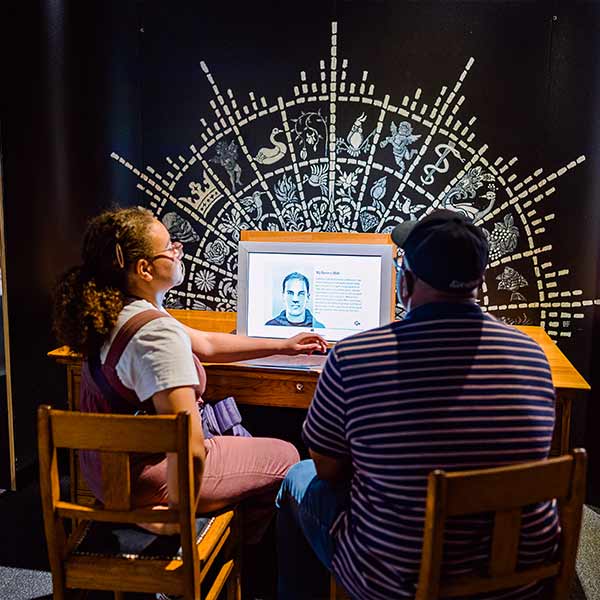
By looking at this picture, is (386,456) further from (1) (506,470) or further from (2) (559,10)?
(2) (559,10)

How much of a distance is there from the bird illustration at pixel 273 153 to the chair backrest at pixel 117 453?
172 cm

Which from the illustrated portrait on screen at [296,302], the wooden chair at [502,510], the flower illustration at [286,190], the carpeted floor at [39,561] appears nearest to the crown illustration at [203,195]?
the flower illustration at [286,190]

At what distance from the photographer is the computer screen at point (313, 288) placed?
2.28m

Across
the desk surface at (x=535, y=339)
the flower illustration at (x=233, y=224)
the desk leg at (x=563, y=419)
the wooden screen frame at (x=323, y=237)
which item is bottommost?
the desk leg at (x=563, y=419)

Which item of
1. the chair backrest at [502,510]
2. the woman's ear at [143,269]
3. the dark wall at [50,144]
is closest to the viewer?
the chair backrest at [502,510]

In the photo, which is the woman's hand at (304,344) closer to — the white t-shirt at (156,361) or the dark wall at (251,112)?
the white t-shirt at (156,361)

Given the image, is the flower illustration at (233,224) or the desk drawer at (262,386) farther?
the flower illustration at (233,224)

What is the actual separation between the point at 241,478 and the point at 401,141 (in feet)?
5.24

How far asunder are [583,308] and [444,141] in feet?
2.91

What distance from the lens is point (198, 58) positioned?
2.86 meters

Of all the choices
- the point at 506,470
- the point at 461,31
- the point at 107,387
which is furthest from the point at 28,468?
the point at 461,31

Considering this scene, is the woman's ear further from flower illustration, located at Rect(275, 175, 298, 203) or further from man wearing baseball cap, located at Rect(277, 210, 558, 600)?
flower illustration, located at Rect(275, 175, 298, 203)

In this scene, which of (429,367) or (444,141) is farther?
(444,141)

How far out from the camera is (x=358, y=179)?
2.82 m
